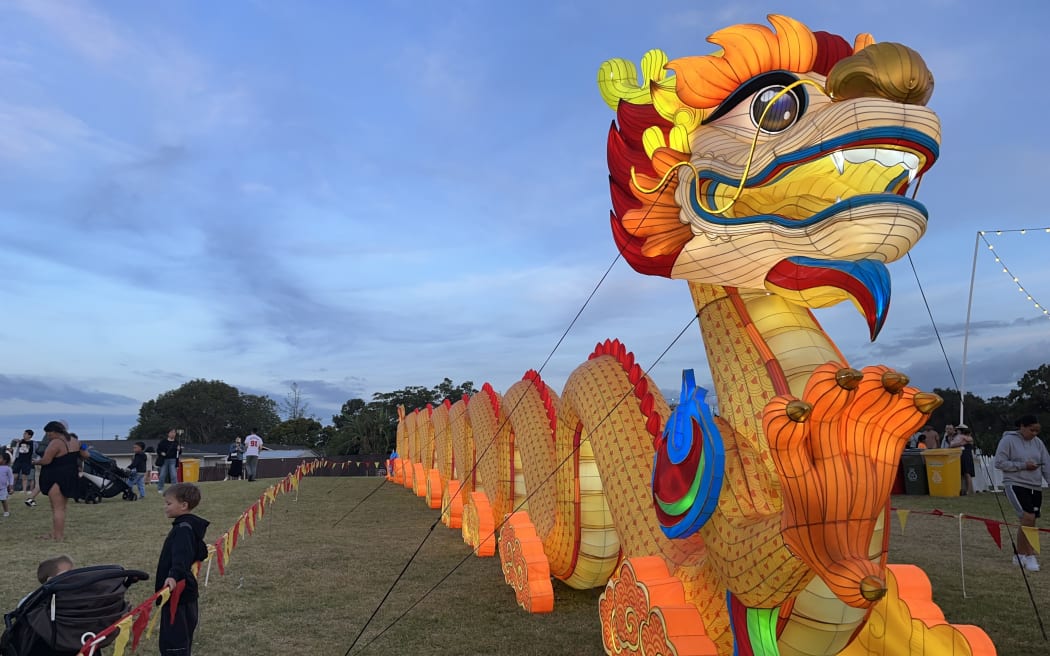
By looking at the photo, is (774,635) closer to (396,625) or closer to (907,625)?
(907,625)

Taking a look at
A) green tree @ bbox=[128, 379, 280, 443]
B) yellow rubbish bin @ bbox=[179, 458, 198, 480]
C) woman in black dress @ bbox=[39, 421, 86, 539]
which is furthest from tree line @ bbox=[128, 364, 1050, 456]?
woman in black dress @ bbox=[39, 421, 86, 539]

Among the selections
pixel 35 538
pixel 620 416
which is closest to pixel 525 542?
pixel 620 416

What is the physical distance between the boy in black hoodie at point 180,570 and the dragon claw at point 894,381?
3.27 meters

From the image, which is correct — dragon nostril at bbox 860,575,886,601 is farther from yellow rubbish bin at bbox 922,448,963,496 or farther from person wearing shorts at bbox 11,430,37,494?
person wearing shorts at bbox 11,430,37,494

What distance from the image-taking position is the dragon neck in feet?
9.48

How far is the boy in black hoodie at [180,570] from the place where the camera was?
138 inches

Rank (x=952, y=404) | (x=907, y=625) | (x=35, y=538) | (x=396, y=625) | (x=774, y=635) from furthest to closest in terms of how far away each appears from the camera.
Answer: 1. (x=952, y=404)
2. (x=35, y=538)
3. (x=396, y=625)
4. (x=907, y=625)
5. (x=774, y=635)

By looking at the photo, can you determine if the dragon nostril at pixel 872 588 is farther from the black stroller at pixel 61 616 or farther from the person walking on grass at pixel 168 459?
the person walking on grass at pixel 168 459

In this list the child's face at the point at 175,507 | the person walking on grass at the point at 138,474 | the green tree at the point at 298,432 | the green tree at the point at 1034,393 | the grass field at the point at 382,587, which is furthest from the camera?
the green tree at the point at 298,432

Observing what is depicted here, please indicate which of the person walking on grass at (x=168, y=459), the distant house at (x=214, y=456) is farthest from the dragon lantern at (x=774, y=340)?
the distant house at (x=214, y=456)

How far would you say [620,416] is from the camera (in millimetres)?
4492

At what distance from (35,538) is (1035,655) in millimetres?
9741

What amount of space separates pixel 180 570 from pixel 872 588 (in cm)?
313

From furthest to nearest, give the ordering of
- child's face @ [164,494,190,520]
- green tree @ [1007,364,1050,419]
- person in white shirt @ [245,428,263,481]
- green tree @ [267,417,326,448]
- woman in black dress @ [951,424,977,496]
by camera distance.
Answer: green tree @ [267,417,326,448] → green tree @ [1007,364,1050,419] → person in white shirt @ [245,428,263,481] → woman in black dress @ [951,424,977,496] → child's face @ [164,494,190,520]
